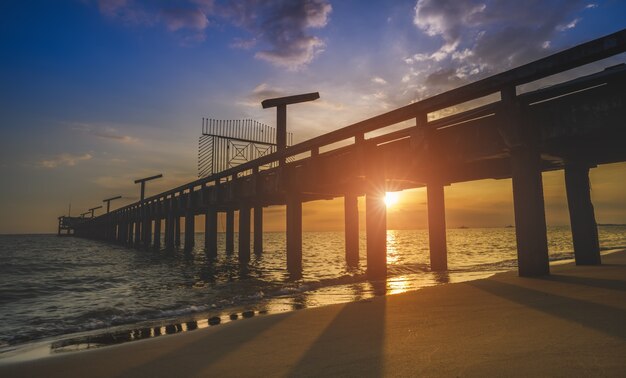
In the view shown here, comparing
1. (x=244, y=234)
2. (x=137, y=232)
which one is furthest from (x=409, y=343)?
(x=137, y=232)

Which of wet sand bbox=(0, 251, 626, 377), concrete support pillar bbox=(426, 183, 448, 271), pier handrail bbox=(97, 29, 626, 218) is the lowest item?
wet sand bbox=(0, 251, 626, 377)

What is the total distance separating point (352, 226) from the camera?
24.6m

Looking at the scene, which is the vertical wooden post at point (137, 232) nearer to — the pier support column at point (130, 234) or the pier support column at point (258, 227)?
the pier support column at point (130, 234)

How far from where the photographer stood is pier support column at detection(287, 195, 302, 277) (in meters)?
20.2

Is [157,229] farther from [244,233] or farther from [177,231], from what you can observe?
[244,233]

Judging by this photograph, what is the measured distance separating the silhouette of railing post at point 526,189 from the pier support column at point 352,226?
1350 cm

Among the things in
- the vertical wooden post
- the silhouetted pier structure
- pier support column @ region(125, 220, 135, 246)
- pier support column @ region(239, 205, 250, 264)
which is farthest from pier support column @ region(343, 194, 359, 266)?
pier support column @ region(125, 220, 135, 246)

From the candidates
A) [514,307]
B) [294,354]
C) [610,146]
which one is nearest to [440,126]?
[610,146]

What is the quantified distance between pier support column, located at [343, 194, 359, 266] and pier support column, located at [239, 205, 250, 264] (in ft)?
28.7

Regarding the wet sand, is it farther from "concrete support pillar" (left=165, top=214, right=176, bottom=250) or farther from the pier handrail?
"concrete support pillar" (left=165, top=214, right=176, bottom=250)

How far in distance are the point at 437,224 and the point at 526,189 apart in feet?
23.9

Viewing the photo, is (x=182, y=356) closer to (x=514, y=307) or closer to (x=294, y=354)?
(x=294, y=354)

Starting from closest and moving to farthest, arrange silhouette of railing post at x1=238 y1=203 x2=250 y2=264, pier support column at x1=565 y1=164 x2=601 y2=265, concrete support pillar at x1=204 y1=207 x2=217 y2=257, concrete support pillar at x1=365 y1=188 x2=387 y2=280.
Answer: pier support column at x1=565 y1=164 x2=601 y2=265
concrete support pillar at x1=365 y1=188 x2=387 y2=280
silhouette of railing post at x1=238 y1=203 x2=250 y2=264
concrete support pillar at x1=204 y1=207 x2=217 y2=257

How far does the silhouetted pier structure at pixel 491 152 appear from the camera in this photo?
9781 mm
